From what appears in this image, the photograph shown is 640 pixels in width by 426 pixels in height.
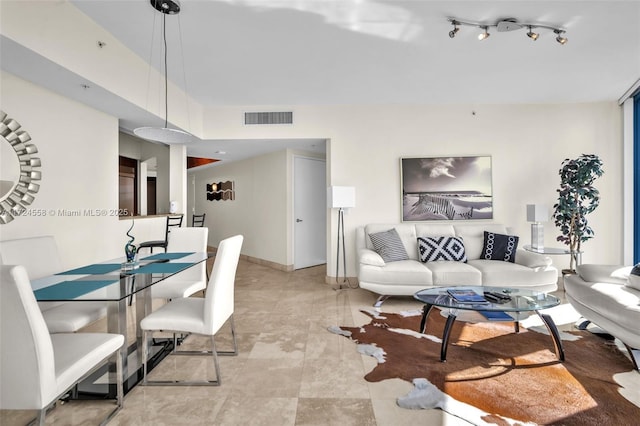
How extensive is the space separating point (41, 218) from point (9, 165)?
0.55 meters

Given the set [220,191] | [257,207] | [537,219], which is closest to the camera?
[537,219]

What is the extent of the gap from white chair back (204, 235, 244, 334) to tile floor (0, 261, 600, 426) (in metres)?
0.42

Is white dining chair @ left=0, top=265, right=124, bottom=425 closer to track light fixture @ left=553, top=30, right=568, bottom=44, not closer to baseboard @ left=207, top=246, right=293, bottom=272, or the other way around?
track light fixture @ left=553, top=30, right=568, bottom=44

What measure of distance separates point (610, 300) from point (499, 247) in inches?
70.6

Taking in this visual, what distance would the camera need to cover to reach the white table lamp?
4.16 meters

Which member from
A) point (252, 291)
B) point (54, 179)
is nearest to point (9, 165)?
point (54, 179)

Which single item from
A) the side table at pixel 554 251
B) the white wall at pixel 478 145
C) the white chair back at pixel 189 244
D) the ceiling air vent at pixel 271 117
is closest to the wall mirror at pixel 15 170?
the white chair back at pixel 189 244

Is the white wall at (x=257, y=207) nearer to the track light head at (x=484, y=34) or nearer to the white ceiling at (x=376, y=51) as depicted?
the white ceiling at (x=376, y=51)

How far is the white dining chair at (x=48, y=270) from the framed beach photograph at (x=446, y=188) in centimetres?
392

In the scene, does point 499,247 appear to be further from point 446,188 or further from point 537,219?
point 446,188

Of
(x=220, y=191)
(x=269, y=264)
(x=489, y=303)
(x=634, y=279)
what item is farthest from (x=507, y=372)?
(x=220, y=191)

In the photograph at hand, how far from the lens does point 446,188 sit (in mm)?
4711

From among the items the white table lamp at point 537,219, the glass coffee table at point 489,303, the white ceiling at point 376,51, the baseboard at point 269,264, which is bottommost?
the baseboard at point 269,264

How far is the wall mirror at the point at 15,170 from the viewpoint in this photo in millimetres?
2531
